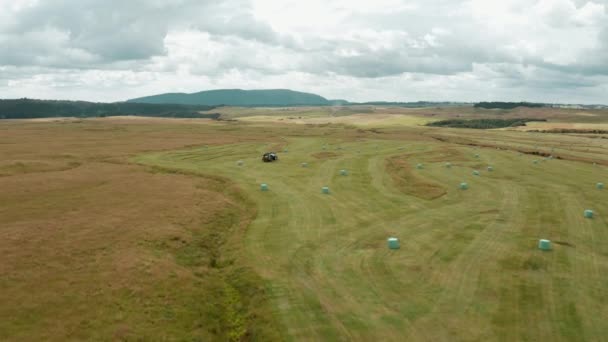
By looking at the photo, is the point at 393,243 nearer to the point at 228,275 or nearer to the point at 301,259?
the point at 301,259

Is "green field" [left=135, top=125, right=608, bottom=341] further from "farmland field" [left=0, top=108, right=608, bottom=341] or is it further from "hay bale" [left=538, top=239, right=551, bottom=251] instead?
"hay bale" [left=538, top=239, right=551, bottom=251]

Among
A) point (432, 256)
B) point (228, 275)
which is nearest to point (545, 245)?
point (432, 256)

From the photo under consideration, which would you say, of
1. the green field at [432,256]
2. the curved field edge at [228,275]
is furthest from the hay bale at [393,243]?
the curved field edge at [228,275]

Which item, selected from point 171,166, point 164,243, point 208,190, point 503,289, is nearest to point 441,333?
point 503,289

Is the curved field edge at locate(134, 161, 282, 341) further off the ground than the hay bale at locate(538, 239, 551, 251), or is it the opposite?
the hay bale at locate(538, 239, 551, 251)

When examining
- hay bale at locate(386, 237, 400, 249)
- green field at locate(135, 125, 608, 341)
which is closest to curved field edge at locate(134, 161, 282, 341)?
green field at locate(135, 125, 608, 341)

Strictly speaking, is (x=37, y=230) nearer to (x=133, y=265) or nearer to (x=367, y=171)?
(x=133, y=265)

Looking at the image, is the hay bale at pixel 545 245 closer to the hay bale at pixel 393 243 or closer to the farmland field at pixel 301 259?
the farmland field at pixel 301 259
